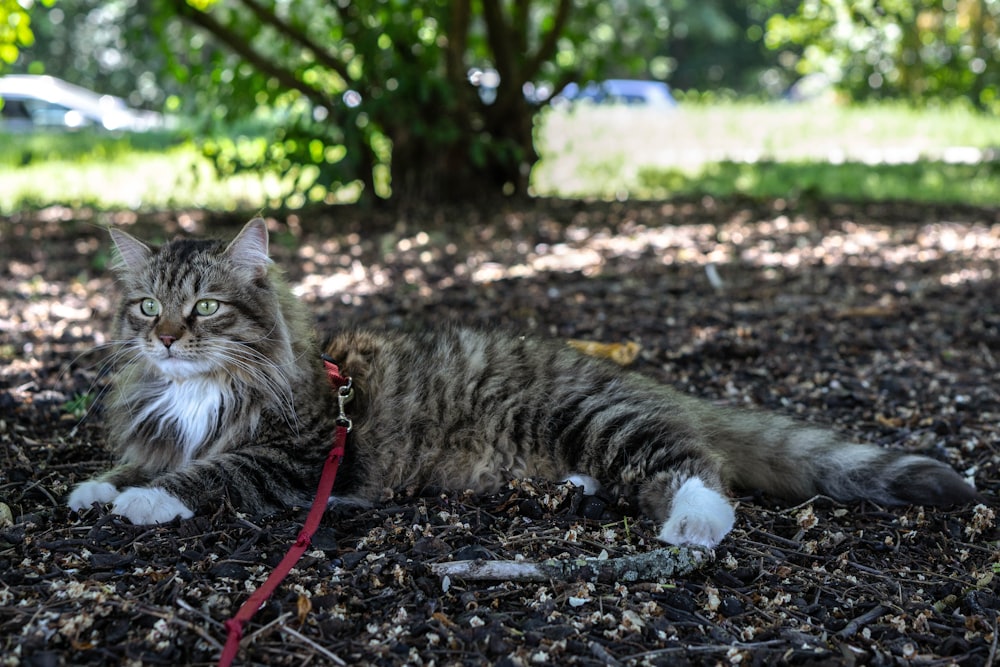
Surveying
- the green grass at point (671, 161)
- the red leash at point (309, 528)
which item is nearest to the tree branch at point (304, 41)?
the green grass at point (671, 161)

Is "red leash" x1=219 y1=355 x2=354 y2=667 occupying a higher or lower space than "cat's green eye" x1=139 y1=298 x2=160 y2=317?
lower

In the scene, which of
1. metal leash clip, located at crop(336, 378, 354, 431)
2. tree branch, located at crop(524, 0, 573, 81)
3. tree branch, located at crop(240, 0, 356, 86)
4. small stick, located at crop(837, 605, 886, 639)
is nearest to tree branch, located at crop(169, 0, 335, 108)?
tree branch, located at crop(240, 0, 356, 86)

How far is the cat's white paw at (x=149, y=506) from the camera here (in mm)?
2877

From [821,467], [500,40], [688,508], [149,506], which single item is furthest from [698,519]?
[500,40]

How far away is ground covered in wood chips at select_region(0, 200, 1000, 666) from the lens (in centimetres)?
234

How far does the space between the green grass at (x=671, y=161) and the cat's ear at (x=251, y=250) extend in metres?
5.01

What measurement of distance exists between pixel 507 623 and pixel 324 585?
Result: 54 cm

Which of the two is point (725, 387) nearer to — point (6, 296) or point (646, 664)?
point (646, 664)

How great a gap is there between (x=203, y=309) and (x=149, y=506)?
692 mm

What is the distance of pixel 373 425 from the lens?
130 inches

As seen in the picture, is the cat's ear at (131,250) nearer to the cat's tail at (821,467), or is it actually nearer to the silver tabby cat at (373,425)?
the silver tabby cat at (373,425)

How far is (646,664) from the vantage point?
2.25 meters

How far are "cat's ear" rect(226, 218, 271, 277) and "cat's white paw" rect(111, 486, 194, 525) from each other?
0.83 meters

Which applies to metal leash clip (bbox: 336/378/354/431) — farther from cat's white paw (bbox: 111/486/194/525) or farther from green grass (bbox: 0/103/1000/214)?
green grass (bbox: 0/103/1000/214)
